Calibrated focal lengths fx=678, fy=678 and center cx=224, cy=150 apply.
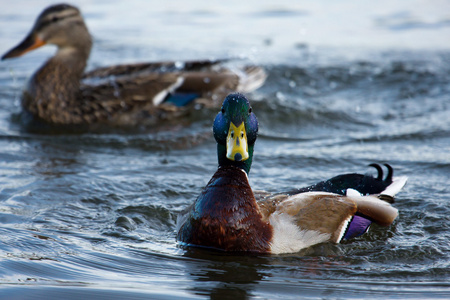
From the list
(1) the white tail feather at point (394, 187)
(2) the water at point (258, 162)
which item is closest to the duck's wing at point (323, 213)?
(2) the water at point (258, 162)

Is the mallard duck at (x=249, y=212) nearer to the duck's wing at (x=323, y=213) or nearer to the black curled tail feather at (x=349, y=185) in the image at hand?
the duck's wing at (x=323, y=213)

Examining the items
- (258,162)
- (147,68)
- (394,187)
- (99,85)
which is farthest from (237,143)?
(147,68)

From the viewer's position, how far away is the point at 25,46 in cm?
910

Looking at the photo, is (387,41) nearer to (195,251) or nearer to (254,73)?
(254,73)

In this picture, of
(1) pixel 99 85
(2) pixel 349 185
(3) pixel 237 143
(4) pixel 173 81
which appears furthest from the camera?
(4) pixel 173 81

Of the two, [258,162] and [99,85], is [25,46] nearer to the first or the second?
[99,85]

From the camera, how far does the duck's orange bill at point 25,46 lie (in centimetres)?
903

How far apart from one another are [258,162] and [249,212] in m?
2.53

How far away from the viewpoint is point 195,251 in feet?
16.0

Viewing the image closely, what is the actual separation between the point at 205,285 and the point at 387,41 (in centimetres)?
955

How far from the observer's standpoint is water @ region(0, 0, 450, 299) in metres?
4.47

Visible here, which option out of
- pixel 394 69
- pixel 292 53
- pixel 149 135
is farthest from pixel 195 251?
pixel 292 53

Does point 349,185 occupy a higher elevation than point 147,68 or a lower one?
lower

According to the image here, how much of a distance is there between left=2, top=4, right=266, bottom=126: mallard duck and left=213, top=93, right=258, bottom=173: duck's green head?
3977 mm
